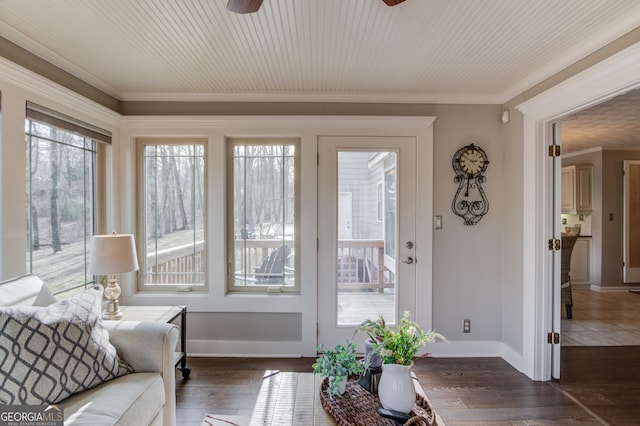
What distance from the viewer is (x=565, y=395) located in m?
2.36

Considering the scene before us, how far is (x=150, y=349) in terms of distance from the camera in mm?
1722

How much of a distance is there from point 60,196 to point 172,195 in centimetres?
85

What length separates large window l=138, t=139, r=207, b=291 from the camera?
303 centimetres

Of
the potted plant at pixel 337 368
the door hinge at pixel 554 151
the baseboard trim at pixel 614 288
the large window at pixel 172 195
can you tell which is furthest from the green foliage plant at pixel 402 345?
the baseboard trim at pixel 614 288

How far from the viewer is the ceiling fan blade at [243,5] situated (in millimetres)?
1363

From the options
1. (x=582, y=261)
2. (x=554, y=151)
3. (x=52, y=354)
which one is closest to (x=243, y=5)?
(x=52, y=354)

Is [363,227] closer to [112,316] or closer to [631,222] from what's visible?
[112,316]

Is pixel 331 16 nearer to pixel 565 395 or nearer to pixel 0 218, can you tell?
pixel 0 218

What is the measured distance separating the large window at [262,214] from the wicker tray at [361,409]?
161 cm

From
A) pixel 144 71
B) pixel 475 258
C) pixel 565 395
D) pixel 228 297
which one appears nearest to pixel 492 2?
pixel 475 258

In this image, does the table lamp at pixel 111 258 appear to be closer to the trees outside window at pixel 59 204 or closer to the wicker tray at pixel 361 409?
the trees outside window at pixel 59 204

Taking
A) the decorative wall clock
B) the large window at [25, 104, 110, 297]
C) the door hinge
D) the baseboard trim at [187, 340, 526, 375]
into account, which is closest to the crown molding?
the large window at [25, 104, 110, 297]

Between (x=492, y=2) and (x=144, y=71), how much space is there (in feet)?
7.89

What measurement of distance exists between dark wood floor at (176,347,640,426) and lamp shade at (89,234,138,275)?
104cm
